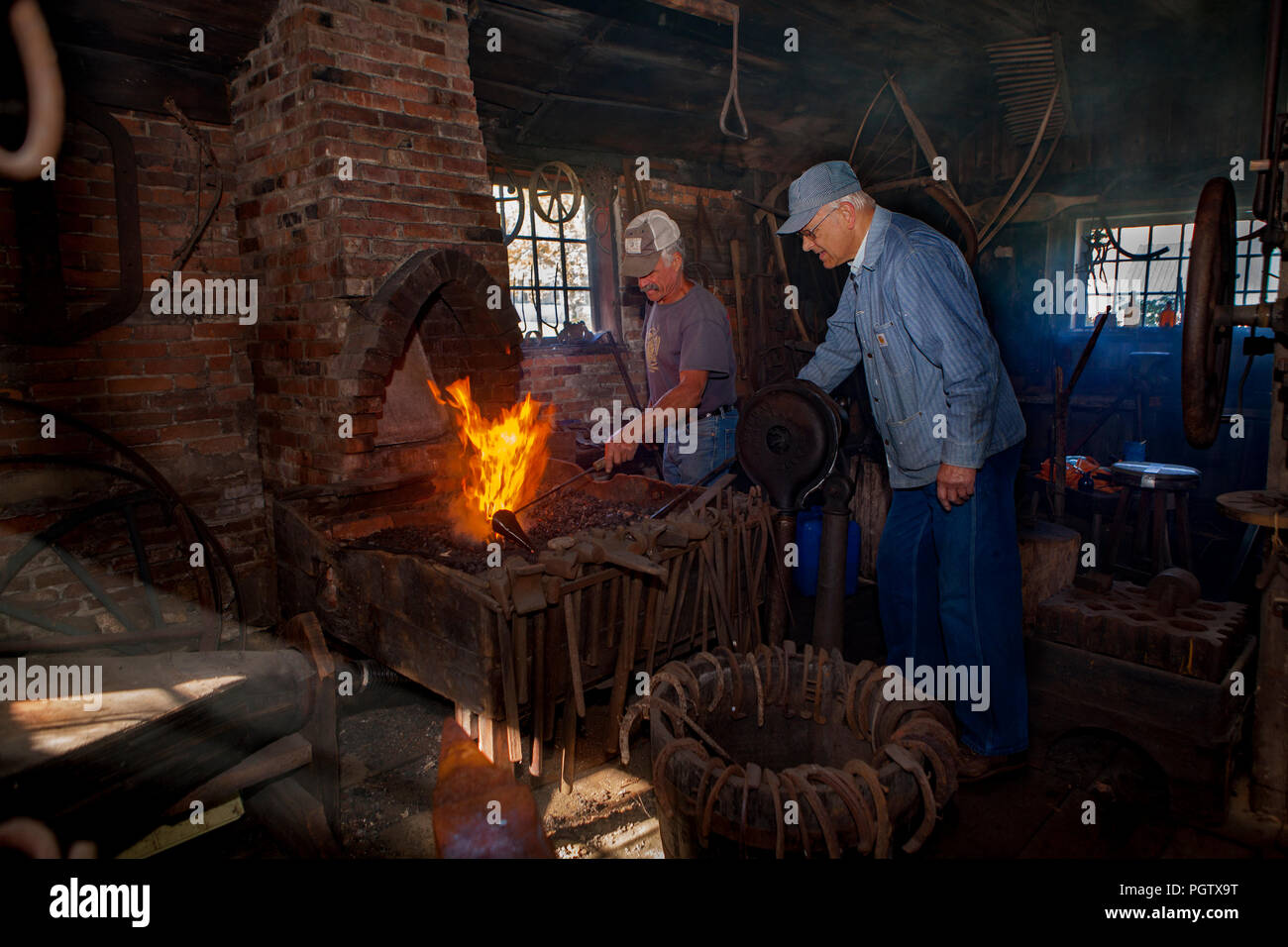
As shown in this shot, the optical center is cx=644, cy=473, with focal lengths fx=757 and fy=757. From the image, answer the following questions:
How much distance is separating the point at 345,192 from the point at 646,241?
1.61 m

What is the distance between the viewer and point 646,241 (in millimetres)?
4344

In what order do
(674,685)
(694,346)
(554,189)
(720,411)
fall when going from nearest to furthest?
(674,685) < (694,346) < (720,411) < (554,189)

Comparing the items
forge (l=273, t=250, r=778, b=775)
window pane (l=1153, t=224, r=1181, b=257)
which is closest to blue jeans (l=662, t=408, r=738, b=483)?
forge (l=273, t=250, r=778, b=775)

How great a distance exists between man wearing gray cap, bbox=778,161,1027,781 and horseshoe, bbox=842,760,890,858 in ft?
4.12

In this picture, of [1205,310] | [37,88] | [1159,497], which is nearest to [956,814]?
[1205,310]

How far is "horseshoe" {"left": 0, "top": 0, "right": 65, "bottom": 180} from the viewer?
183 centimetres

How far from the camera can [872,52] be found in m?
6.22

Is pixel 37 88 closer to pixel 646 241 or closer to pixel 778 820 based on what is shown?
pixel 778 820

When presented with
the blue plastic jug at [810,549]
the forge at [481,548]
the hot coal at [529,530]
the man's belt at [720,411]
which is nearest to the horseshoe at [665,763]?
the forge at [481,548]

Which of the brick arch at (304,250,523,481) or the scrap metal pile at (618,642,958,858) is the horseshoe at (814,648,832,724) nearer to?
the scrap metal pile at (618,642,958,858)

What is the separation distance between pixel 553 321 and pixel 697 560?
4.09 meters

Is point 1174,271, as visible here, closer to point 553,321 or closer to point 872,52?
point 872,52
